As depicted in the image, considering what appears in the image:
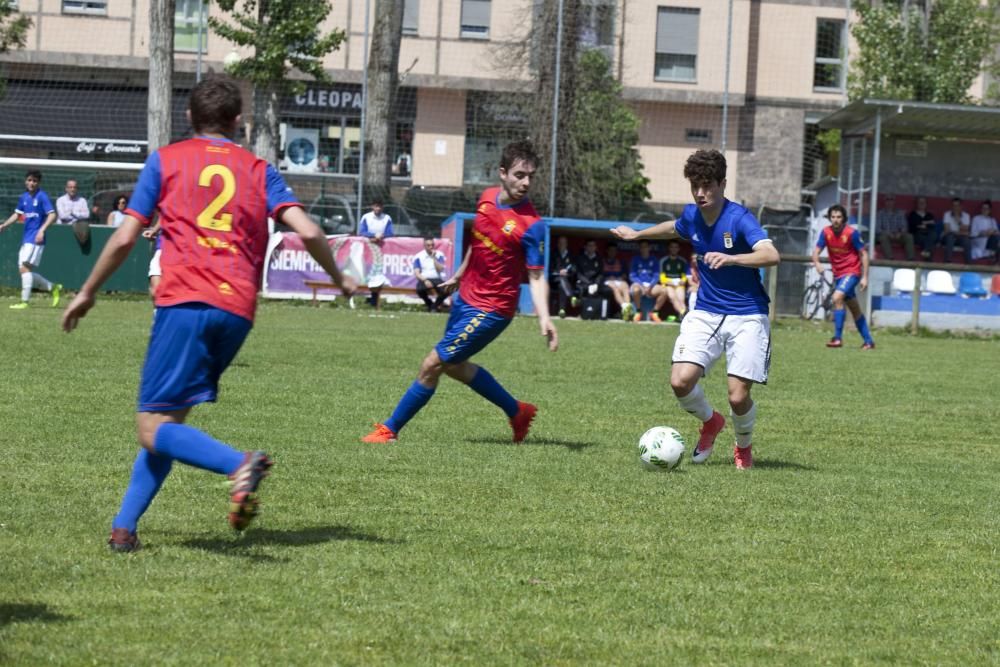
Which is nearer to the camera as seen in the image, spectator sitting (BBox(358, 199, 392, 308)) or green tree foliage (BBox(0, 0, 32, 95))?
spectator sitting (BBox(358, 199, 392, 308))

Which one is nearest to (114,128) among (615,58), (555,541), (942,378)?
(615,58)

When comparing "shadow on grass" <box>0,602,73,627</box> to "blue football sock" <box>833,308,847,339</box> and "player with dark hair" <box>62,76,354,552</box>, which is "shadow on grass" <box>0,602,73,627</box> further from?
"blue football sock" <box>833,308,847,339</box>

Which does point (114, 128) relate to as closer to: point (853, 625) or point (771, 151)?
point (771, 151)

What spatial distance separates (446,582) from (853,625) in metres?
1.37

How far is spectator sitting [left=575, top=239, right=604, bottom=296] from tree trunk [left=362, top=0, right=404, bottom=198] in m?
4.12

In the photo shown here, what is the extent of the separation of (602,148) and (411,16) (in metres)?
9.69

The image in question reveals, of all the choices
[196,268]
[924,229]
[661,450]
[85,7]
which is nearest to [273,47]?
[85,7]

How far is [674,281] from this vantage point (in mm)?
26406

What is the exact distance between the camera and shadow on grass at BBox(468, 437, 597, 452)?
930 cm

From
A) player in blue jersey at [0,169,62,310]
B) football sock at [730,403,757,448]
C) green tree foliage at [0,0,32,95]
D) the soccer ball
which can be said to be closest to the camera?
the soccer ball

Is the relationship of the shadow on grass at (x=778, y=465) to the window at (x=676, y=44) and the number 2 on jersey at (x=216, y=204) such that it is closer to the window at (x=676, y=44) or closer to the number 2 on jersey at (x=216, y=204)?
the number 2 on jersey at (x=216, y=204)

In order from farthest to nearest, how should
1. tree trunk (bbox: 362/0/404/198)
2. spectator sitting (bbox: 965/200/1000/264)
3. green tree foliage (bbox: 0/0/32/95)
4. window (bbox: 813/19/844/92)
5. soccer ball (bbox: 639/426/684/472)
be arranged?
window (bbox: 813/19/844/92)
green tree foliage (bbox: 0/0/32/95)
spectator sitting (bbox: 965/200/1000/264)
tree trunk (bbox: 362/0/404/198)
soccer ball (bbox: 639/426/684/472)

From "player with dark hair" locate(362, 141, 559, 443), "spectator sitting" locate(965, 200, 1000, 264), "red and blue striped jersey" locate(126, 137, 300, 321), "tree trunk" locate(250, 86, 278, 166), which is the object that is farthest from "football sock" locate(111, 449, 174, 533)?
"spectator sitting" locate(965, 200, 1000, 264)

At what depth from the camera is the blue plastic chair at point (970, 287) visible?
2715 centimetres
